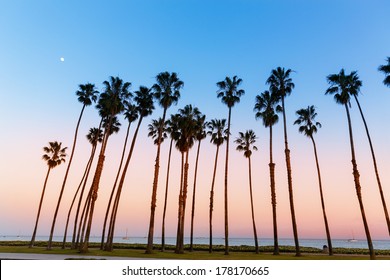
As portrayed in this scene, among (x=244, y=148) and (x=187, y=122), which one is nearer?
(x=187, y=122)

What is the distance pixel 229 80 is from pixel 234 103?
11.7ft

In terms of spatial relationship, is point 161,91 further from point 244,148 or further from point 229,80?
point 244,148

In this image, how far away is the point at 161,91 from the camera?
39281 mm

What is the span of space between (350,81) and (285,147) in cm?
1050

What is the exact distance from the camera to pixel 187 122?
41.4m

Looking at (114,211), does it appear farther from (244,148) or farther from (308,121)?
(308,121)

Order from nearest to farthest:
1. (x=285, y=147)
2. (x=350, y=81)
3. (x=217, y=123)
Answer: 1. (x=350, y=81)
2. (x=285, y=147)
3. (x=217, y=123)
